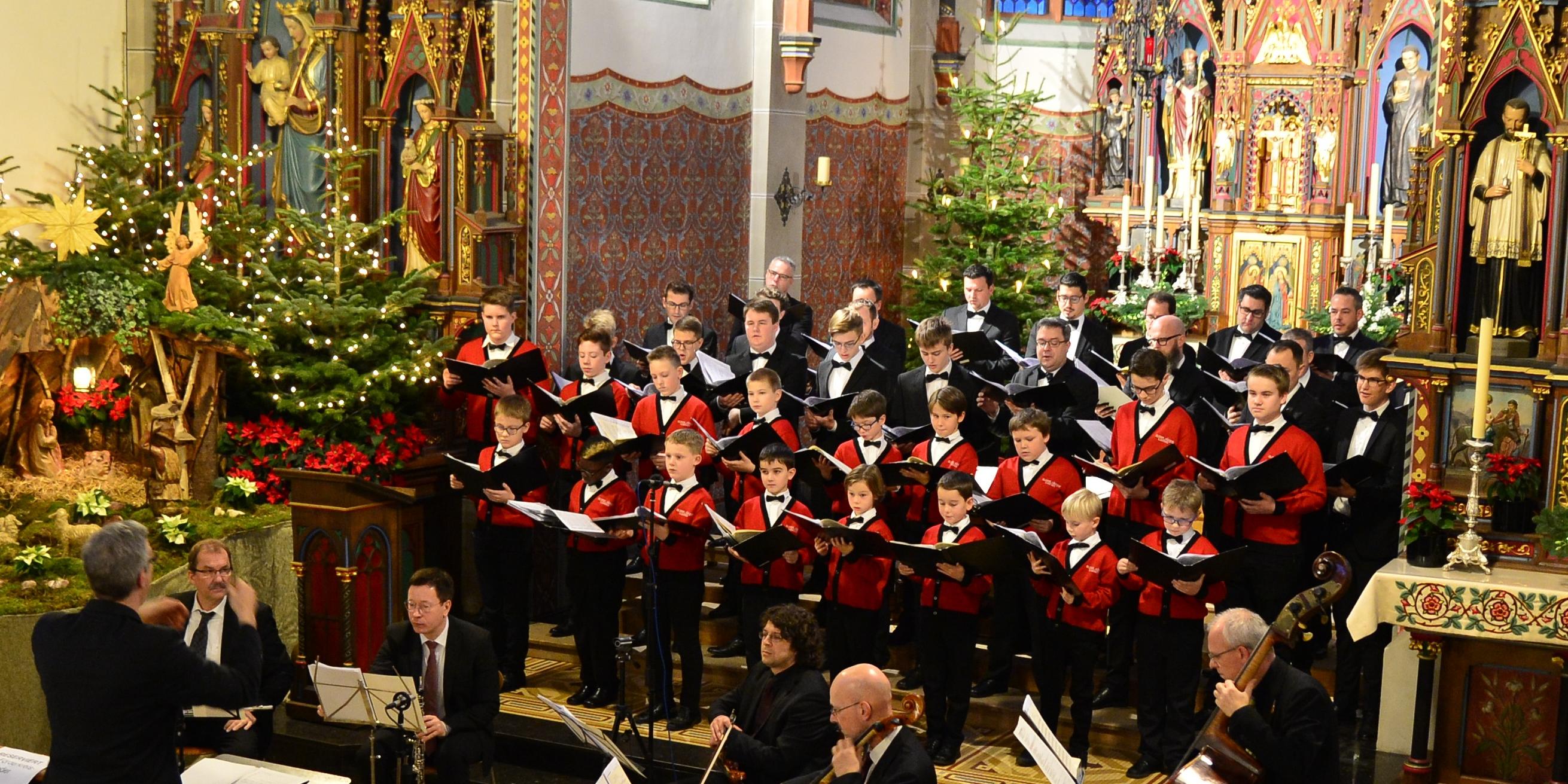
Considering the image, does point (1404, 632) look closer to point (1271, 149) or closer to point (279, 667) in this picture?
point (279, 667)

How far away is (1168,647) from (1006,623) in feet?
3.14

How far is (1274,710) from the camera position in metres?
5.47

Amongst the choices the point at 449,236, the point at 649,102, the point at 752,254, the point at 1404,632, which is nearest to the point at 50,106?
the point at 449,236

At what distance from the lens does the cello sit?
536cm

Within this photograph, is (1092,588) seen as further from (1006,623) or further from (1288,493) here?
(1288,493)

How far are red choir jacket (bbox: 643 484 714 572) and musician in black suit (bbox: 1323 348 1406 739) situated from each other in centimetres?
271

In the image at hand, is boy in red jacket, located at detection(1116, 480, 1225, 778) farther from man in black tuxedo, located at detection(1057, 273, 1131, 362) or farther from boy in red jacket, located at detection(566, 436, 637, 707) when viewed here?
man in black tuxedo, located at detection(1057, 273, 1131, 362)

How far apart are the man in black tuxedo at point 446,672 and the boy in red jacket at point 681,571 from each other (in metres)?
1.19

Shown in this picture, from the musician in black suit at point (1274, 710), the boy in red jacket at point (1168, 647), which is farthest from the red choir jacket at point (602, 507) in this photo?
the musician in black suit at point (1274, 710)

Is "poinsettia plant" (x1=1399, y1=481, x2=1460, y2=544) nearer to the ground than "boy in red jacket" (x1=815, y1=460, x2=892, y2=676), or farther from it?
farther from it

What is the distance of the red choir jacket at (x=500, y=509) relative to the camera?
8.38m

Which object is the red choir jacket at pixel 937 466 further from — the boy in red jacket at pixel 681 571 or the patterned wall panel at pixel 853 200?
the patterned wall panel at pixel 853 200

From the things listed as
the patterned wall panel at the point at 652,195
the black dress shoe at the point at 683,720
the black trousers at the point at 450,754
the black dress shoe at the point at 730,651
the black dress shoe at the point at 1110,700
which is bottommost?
the black dress shoe at the point at 683,720

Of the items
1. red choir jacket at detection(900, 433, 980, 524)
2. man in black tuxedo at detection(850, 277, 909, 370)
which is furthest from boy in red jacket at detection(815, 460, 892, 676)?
man in black tuxedo at detection(850, 277, 909, 370)
